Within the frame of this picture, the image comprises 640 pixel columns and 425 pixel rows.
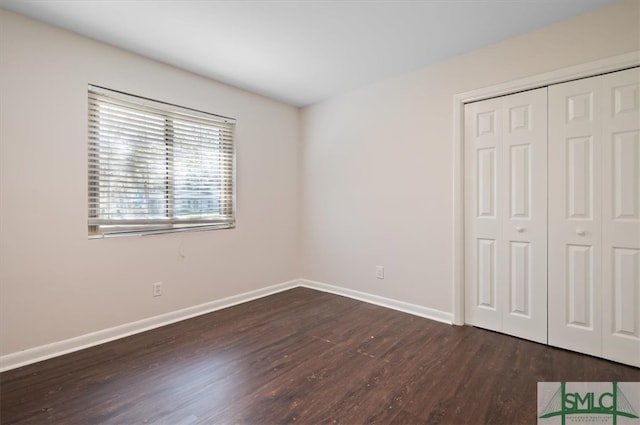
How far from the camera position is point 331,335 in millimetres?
2633

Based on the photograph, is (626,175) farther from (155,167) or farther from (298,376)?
(155,167)

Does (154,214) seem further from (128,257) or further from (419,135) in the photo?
(419,135)

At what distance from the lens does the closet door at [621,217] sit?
6.76ft

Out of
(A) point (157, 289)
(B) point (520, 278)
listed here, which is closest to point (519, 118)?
(B) point (520, 278)

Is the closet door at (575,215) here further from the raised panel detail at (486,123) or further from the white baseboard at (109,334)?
the white baseboard at (109,334)

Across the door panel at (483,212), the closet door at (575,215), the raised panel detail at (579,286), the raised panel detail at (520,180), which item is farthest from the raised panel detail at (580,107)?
the raised panel detail at (579,286)

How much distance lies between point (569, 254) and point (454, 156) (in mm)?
1200

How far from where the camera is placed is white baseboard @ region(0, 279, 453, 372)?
2.16 metres

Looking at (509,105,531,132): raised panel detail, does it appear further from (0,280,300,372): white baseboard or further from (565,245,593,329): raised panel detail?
(0,280,300,372): white baseboard

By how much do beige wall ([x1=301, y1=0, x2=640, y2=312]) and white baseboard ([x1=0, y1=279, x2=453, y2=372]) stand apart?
0.09 meters

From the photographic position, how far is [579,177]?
2.26 m

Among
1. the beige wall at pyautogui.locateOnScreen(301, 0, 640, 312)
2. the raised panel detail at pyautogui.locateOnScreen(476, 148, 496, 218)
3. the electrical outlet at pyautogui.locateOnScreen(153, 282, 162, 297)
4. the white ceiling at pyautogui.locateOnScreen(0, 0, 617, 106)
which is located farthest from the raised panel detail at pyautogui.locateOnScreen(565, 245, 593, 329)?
the electrical outlet at pyautogui.locateOnScreen(153, 282, 162, 297)

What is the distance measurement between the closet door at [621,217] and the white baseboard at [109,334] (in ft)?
10.9

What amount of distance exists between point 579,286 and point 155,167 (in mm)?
3741
